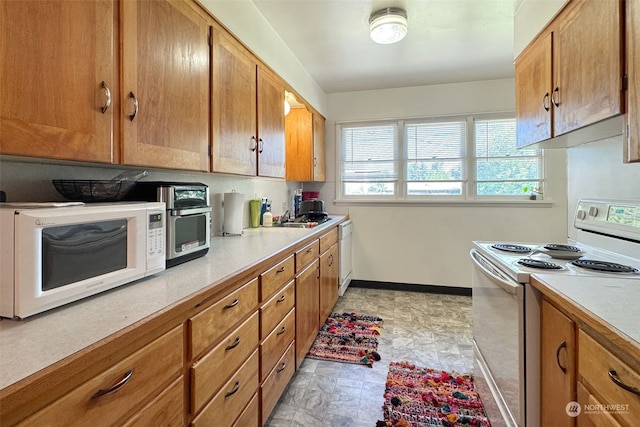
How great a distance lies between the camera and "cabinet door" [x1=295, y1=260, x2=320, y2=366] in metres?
2.02

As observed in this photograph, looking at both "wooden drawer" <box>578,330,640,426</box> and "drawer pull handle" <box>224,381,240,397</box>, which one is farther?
"drawer pull handle" <box>224,381,240,397</box>

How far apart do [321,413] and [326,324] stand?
1.14m

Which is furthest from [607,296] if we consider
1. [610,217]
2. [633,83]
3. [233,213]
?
[233,213]

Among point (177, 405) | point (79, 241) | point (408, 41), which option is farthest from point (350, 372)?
point (408, 41)

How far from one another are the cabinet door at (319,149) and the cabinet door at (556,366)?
8.80ft

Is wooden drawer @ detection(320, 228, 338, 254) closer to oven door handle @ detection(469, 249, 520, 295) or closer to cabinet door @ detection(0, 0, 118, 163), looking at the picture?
oven door handle @ detection(469, 249, 520, 295)

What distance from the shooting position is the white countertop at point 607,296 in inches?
30.8

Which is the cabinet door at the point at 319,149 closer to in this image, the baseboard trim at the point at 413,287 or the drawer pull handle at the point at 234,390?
the baseboard trim at the point at 413,287

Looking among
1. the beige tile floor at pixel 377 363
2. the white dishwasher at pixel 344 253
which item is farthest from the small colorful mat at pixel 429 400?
the white dishwasher at pixel 344 253

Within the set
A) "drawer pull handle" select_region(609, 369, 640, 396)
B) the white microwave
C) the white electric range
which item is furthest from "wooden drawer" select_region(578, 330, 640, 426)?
the white microwave

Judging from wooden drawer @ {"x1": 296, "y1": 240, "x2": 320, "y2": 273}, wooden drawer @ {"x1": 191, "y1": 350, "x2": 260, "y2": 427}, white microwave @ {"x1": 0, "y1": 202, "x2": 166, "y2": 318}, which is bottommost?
wooden drawer @ {"x1": 191, "y1": 350, "x2": 260, "y2": 427}

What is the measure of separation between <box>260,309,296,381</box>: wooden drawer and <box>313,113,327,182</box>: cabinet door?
1.98 metres

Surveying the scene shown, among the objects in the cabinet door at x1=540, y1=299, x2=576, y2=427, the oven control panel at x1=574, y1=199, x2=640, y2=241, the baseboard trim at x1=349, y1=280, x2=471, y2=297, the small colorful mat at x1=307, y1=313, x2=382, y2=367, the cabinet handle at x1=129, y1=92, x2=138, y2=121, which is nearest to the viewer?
the cabinet door at x1=540, y1=299, x2=576, y2=427

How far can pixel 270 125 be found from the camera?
2346 mm
